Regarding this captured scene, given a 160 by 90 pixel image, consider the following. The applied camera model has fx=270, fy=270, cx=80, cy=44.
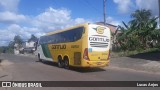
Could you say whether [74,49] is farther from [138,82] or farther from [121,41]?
[121,41]

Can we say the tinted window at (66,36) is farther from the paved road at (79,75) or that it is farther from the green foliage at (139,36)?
the green foliage at (139,36)

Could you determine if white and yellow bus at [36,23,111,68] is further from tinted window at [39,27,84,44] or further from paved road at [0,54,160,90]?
paved road at [0,54,160,90]

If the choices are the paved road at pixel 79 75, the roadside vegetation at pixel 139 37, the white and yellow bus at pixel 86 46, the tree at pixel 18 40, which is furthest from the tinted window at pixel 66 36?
the tree at pixel 18 40

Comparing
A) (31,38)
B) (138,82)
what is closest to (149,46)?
(138,82)

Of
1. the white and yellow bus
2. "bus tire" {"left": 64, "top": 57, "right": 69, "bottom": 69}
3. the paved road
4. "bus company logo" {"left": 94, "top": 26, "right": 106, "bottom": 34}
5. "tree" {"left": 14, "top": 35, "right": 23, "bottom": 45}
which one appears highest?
"tree" {"left": 14, "top": 35, "right": 23, "bottom": 45}

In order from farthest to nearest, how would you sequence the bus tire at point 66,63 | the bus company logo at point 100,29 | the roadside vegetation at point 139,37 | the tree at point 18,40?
the tree at point 18,40
the roadside vegetation at point 139,37
the bus tire at point 66,63
the bus company logo at point 100,29

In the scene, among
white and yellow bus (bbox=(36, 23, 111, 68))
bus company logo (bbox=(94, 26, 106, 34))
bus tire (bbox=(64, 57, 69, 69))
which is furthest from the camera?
bus tire (bbox=(64, 57, 69, 69))

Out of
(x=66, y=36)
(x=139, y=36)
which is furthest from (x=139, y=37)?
(x=66, y=36)

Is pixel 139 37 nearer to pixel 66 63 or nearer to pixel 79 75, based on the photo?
pixel 66 63

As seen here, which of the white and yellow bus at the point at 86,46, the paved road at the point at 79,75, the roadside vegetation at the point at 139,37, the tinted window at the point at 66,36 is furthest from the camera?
the roadside vegetation at the point at 139,37

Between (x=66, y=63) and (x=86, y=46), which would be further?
(x=66, y=63)

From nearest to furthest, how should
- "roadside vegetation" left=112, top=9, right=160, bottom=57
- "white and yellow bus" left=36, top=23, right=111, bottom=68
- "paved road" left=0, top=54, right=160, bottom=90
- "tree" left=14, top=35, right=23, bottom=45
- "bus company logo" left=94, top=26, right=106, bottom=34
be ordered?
"paved road" left=0, top=54, right=160, bottom=90 → "white and yellow bus" left=36, top=23, right=111, bottom=68 → "bus company logo" left=94, top=26, right=106, bottom=34 → "roadside vegetation" left=112, top=9, right=160, bottom=57 → "tree" left=14, top=35, right=23, bottom=45

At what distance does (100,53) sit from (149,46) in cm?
2228

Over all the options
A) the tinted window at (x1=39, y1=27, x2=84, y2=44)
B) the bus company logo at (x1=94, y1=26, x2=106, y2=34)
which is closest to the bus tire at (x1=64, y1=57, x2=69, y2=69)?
the tinted window at (x1=39, y1=27, x2=84, y2=44)
